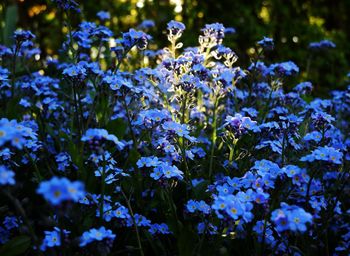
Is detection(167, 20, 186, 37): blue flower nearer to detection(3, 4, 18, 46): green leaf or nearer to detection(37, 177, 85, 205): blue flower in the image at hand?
detection(37, 177, 85, 205): blue flower

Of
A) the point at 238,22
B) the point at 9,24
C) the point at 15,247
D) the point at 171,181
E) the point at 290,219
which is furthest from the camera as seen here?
the point at 238,22

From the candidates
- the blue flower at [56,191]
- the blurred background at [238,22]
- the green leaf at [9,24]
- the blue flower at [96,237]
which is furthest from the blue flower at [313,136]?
the blurred background at [238,22]

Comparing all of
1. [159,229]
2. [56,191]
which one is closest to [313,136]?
[159,229]

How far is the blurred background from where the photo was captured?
6.29m

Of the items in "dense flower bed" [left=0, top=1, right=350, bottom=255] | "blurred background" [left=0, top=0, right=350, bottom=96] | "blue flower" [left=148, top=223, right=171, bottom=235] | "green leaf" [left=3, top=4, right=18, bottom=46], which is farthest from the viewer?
"blurred background" [left=0, top=0, right=350, bottom=96]

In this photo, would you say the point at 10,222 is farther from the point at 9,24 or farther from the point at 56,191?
the point at 9,24

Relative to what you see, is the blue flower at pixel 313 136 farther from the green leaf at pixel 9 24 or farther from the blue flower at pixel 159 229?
the green leaf at pixel 9 24

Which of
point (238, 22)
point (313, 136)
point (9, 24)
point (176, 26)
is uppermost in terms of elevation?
point (238, 22)

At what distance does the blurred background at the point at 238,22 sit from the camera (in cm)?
629

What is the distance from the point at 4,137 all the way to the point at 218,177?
5.15 ft

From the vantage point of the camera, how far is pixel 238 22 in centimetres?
658

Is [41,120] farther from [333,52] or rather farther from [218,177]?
[333,52]

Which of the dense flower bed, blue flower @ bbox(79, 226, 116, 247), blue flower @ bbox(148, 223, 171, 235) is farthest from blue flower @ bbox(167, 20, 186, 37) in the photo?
blue flower @ bbox(79, 226, 116, 247)

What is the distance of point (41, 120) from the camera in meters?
3.00
